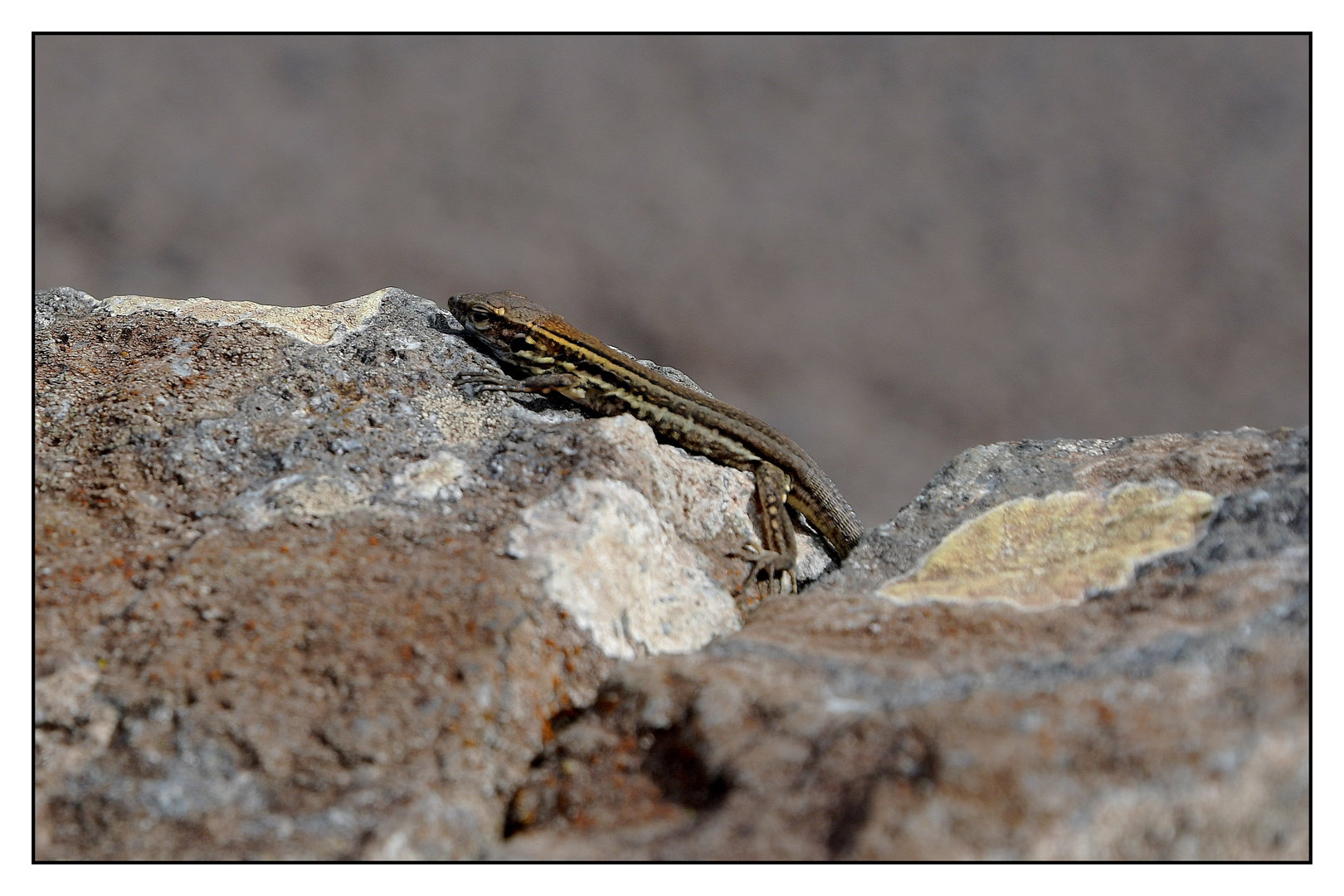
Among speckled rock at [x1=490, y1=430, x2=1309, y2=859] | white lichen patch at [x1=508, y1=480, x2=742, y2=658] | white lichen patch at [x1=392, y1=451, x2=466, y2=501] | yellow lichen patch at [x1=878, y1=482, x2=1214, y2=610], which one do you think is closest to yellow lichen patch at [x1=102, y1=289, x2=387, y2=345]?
white lichen patch at [x1=392, y1=451, x2=466, y2=501]

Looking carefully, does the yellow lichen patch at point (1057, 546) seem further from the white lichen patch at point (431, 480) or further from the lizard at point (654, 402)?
the white lichen patch at point (431, 480)

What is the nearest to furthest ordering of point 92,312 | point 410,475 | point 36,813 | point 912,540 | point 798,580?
1. point 36,813
2. point 410,475
3. point 912,540
4. point 798,580
5. point 92,312

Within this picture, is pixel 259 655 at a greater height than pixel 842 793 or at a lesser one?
greater

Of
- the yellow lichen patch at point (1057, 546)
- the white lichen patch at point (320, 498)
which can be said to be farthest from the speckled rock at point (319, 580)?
the yellow lichen patch at point (1057, 546)

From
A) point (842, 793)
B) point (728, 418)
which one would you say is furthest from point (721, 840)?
point (728, 418)

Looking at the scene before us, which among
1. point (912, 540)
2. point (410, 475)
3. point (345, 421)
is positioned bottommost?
point (912, 540)

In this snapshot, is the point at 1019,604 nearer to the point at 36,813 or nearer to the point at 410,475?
the point at 410,475
